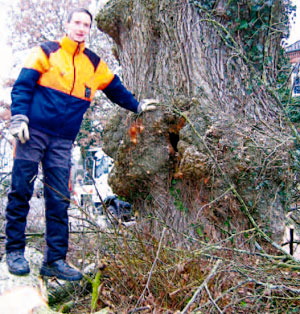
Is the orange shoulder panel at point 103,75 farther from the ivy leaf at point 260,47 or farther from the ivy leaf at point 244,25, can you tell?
the ivy leaf at point 260,47

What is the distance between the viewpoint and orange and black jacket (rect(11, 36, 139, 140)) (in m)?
3.23

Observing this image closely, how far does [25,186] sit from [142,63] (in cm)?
212

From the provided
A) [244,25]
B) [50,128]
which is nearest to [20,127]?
[50,128]

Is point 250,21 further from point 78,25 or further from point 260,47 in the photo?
point 78,25

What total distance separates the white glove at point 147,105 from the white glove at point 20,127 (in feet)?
4.19

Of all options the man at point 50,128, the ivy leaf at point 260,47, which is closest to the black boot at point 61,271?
the man at point 50,128

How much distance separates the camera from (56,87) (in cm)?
335

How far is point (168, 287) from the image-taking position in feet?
8.69

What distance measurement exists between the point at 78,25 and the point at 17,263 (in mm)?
2187

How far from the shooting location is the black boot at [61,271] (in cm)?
318

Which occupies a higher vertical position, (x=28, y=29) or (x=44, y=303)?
(x=28, y=29)

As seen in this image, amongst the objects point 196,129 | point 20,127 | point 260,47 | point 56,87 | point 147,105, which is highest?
point 260,47

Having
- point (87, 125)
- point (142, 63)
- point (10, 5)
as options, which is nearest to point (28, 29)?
point (10, 5)

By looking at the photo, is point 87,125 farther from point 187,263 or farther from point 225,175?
point 187,263
